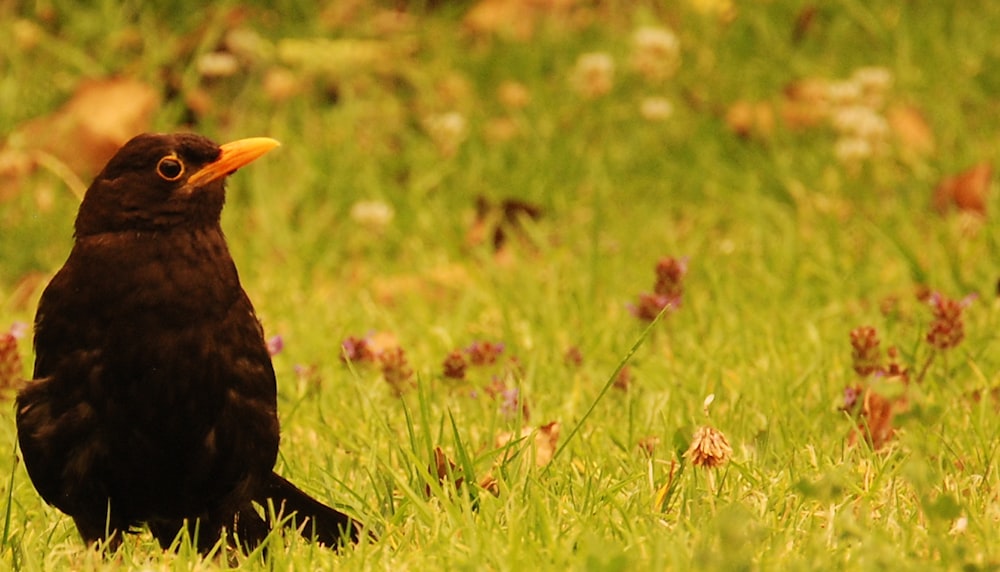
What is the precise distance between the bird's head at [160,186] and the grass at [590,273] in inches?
22.4

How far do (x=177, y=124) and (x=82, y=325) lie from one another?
3.87m

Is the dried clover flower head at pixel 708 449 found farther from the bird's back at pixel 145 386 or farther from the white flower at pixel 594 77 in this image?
the white flower at pixel 594 77

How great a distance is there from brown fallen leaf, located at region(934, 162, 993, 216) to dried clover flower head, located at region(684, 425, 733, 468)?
2992 millimetres

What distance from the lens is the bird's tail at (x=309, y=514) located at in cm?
332

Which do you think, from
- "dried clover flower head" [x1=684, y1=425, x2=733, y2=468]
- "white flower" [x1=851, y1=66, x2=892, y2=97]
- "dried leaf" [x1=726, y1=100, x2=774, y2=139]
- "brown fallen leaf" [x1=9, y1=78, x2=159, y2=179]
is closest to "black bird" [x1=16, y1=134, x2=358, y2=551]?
"dried clover flower head" [x1=684, y1=425, x2=733, y2=468]

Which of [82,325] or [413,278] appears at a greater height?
[82,325]

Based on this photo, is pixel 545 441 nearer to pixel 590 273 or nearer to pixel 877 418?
pixel 877 418

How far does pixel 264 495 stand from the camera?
11.6 ft

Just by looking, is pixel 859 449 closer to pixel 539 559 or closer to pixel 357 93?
pixel 539 559

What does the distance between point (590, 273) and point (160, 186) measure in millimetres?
2178

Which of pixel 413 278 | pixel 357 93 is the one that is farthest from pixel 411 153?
pixel 413 278

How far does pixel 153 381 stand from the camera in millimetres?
3277

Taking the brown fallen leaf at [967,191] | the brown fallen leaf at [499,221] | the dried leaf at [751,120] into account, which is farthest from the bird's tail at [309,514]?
the dried leaf at [751,120]

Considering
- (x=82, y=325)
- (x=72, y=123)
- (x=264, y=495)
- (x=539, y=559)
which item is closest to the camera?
(x=539, y=559)
